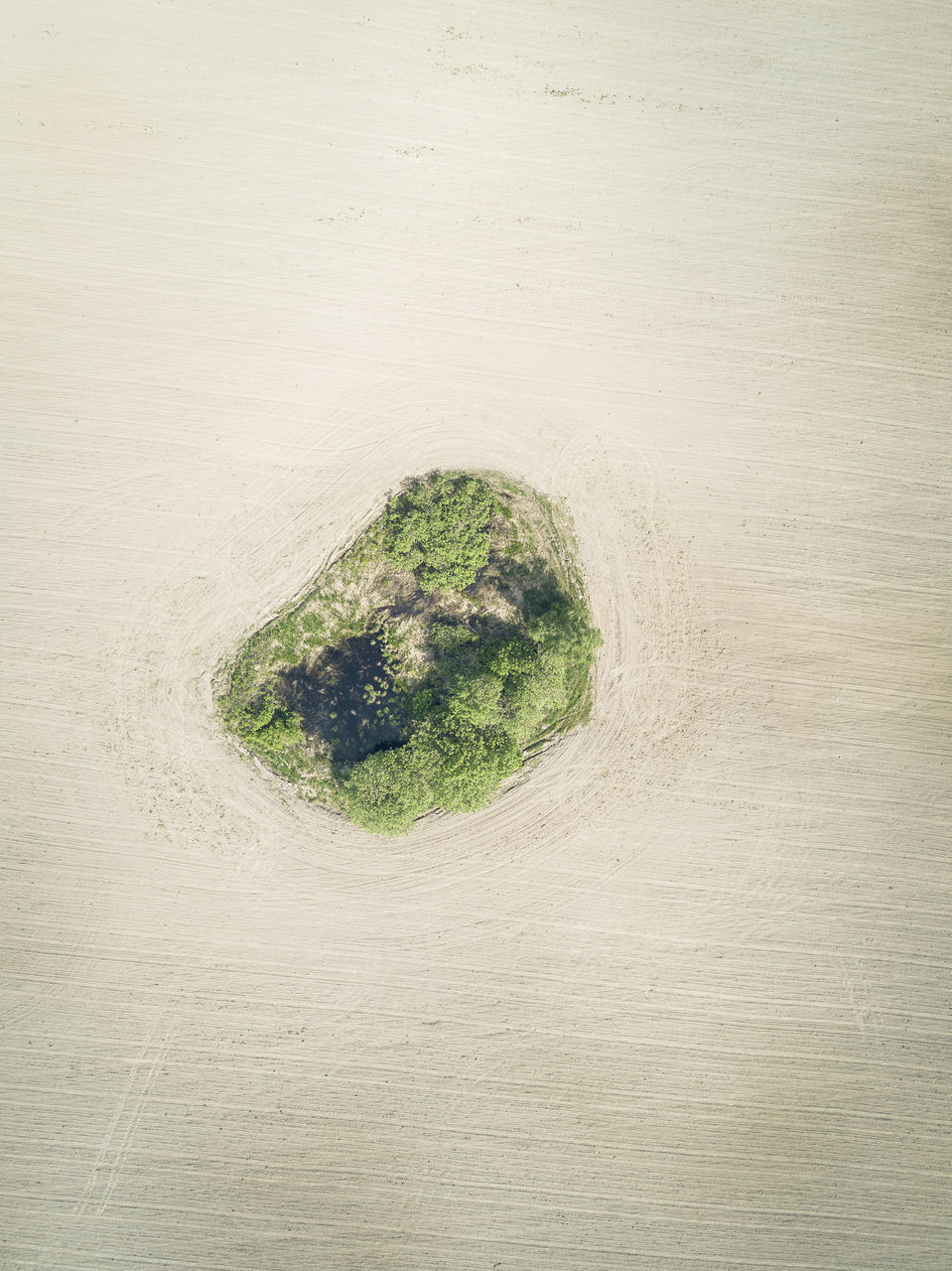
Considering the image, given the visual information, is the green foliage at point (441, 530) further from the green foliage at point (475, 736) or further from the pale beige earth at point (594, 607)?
the green foliage at point (475, 736)

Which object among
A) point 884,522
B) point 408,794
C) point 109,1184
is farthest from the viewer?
point 884,522

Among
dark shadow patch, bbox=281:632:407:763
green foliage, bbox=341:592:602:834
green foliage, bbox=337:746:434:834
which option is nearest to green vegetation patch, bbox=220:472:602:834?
dark shadow patch, bbox=281:632:407:763

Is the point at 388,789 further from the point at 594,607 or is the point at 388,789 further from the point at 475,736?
the point at 594,607

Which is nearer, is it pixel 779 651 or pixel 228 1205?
pixel 228 1205

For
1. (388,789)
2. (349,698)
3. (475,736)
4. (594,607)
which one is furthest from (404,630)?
(594,607)

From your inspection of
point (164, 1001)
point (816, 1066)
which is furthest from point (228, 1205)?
point (816, 1066)

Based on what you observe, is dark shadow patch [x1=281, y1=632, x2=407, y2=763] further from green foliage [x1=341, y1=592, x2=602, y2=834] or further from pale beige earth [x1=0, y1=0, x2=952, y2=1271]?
pale beige earth [x1=0, y1=0, x2=952, y2=1271]

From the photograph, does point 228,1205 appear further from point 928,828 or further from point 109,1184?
point 928,828
